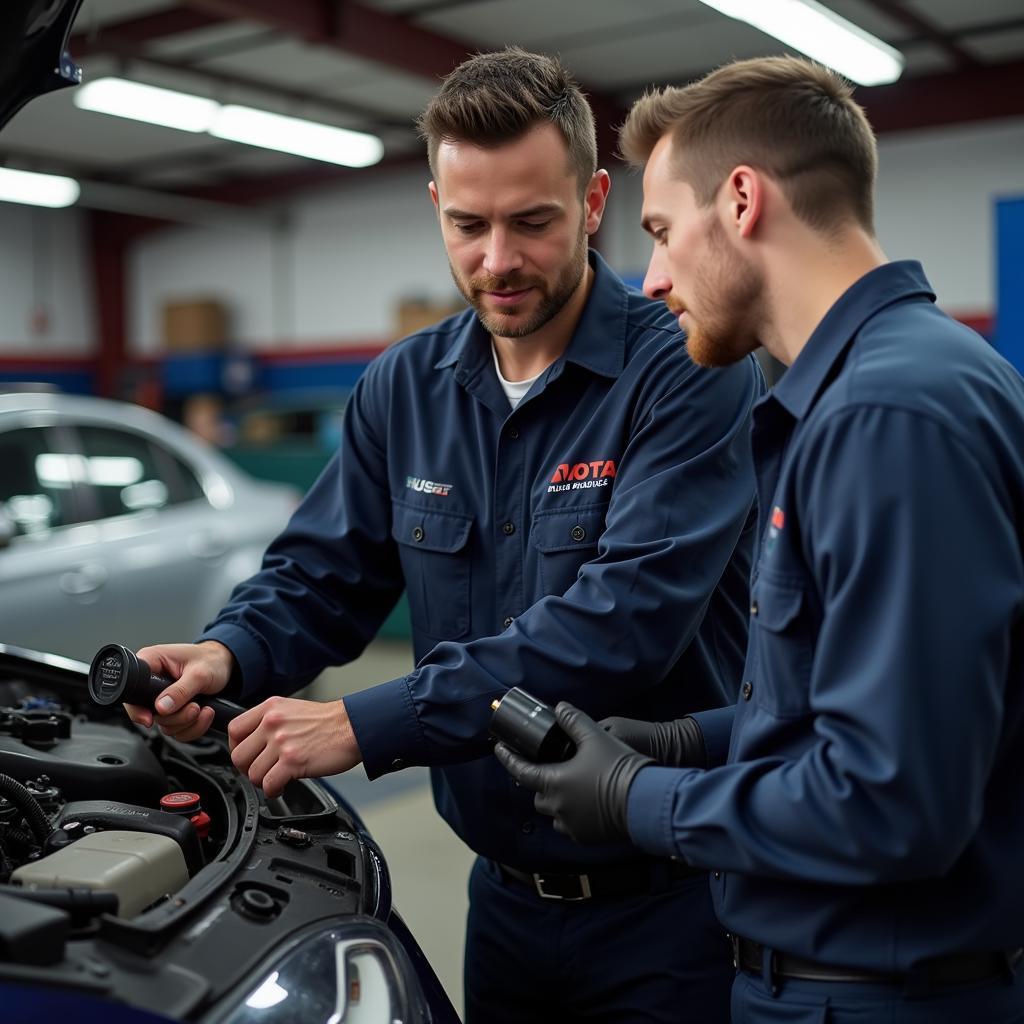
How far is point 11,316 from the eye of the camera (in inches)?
528

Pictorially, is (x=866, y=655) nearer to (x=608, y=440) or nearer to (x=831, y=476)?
(x=831, y=476)

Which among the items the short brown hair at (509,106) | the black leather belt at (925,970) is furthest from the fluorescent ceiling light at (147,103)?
the black leather belt at (925,970)

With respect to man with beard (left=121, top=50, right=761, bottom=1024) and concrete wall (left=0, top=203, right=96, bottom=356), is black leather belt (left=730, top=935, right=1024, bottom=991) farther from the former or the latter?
concrete wall (left=0, top=203, right=96, bottom=356)

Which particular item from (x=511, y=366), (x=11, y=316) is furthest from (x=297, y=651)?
(x=11, y=316)

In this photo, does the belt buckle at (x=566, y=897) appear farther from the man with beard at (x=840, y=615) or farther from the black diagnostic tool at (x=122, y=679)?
the black diagnostic tool at (x=122, y=679)

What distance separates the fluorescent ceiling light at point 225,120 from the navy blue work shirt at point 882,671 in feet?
22.8

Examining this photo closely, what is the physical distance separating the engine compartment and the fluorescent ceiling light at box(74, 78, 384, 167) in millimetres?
6127

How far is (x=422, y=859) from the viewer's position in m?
3.61

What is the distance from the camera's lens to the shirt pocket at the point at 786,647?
3.45 feet

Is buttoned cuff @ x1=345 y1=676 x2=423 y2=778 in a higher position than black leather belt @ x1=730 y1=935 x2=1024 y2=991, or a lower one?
higher

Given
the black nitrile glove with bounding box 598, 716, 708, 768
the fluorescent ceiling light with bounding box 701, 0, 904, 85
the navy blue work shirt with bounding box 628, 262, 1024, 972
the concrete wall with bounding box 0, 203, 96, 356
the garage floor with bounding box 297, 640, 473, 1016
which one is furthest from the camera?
the concrete wall with bounding box 0, 203, 96, 356

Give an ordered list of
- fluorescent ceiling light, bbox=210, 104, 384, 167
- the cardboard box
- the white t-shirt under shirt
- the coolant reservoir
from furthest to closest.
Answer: the cardboard box < fluorescent ceiling light, bbox=210, 104, 384, 167 < the white t-shirt under shirt < the coolant reservoir

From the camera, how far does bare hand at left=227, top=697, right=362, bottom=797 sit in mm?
1351

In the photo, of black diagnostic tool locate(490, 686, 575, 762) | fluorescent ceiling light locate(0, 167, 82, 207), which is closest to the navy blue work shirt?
black diagnostic tool locate(490, 686, 575, 762)
